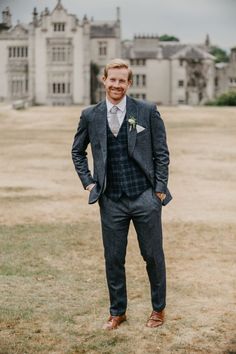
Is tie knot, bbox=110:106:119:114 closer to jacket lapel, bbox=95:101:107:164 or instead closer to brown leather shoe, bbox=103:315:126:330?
jacket lapel, bbox=95:101:107:164

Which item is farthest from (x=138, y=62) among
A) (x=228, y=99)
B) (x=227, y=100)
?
(x=228, y=99)

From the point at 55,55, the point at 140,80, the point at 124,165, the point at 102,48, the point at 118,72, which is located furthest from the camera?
the point at 140,80

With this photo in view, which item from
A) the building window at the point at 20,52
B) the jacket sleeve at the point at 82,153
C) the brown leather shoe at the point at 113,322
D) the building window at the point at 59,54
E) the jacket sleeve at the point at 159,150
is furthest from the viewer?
the building window at the point at 20,52

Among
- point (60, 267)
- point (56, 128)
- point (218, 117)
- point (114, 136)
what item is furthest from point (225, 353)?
point (218, 117)

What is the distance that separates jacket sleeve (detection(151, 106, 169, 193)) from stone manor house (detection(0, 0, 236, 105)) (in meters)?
63.1

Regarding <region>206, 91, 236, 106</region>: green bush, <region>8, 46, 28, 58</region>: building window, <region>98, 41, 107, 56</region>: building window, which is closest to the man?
<region>206, 91, 236, 106</region>: green bush

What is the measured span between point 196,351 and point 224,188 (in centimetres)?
1007

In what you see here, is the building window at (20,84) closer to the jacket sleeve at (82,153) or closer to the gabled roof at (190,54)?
the gabled roof at (190,54)

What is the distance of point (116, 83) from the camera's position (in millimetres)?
5641

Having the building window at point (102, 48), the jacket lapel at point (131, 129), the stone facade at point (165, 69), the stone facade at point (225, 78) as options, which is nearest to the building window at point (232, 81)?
the stone facade at point (225, 78)

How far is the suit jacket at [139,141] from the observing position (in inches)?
229

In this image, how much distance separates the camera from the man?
5801 millimetres

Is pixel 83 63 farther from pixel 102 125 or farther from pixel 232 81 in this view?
pixel 102 125

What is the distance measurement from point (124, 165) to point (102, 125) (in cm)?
42
